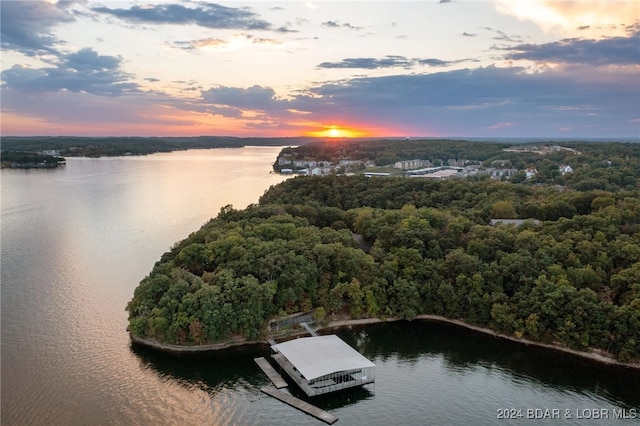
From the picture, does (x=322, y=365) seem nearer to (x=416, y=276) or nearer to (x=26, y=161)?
(x=416, y=276)

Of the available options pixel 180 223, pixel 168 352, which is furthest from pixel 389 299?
pixel 180 223

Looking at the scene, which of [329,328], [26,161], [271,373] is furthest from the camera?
[26,161]

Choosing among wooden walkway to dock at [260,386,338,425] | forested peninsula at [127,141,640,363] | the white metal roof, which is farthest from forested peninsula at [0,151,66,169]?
wooden walkway to dock at [260,386,338,425]

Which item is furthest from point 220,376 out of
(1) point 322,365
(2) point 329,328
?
(2) point 329,328

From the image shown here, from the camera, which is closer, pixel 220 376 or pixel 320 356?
pixel 320 356

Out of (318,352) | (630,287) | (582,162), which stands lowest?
(318,352)

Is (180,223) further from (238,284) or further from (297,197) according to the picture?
(238,284)
